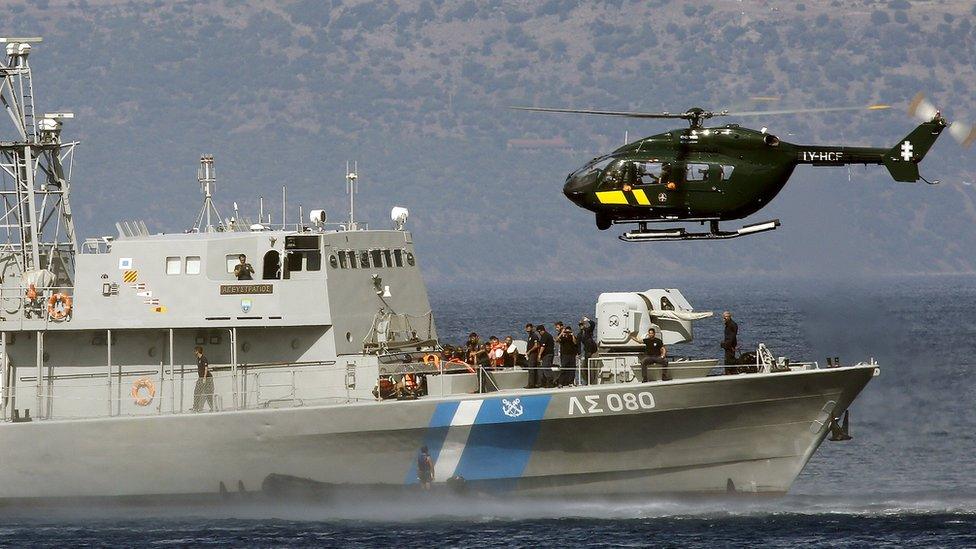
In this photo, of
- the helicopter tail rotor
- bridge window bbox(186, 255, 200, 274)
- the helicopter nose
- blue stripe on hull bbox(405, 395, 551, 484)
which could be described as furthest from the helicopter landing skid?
bridge window bbox(186, 255, 200, 274)

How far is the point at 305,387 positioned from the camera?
2652 cm

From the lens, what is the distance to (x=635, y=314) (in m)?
26.4

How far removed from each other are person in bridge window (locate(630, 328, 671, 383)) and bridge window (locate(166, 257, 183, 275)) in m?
7.86

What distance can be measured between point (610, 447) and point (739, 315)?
63.3 meters

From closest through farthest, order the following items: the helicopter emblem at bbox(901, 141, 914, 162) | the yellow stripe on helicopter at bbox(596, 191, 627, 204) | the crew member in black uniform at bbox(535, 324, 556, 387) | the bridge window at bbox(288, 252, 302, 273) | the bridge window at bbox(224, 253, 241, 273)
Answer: the crew member in black uniform at bbox(535, 324, 556, 387), the bridge window at bbox(288, 252, 302, 273), the bridge window at bbox(224, 253, 241, 273), the helicopter emblem at bbox(901, 141, 914, 162), the yellow stripe on helicopter at bbox(596, 191, 627, 204)

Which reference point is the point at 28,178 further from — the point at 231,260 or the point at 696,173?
the point at 696,173

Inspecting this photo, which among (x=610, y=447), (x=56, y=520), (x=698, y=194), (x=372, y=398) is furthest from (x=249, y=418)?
(x=698, y=194)

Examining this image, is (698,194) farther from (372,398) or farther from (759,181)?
(372,398)

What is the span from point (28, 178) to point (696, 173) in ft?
38.4

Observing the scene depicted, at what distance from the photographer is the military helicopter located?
1090 inches

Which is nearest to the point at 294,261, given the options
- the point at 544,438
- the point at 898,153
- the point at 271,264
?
the point at 271,264

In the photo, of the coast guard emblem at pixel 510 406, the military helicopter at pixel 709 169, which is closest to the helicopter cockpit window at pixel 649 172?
the military helicopter at pixel 709 169

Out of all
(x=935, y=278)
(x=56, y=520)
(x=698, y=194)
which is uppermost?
(x=935, y=278)

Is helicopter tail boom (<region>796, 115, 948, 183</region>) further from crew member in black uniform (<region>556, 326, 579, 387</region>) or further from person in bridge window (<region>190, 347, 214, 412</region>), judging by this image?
person in bridge window (<region>190, 347, 214, 412</region>)
